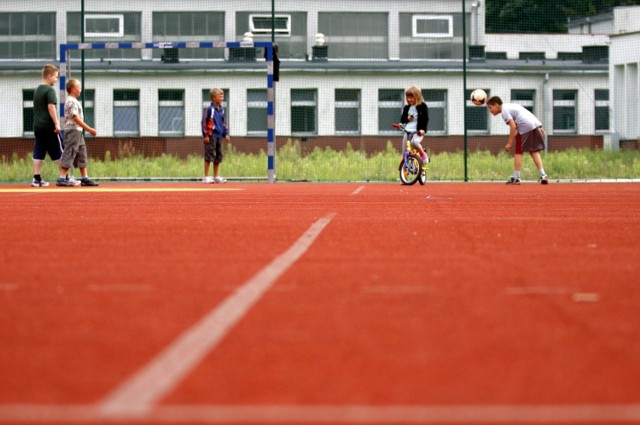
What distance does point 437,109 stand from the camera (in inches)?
1644

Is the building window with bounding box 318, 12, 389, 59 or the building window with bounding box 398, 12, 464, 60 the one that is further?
the building window with bounding box 398, 12, 464, 60

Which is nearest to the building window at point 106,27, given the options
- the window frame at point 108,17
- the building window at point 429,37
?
the window frame at point 108,17

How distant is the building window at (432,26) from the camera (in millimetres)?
A: 47750

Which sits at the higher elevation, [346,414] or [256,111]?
[256,111]

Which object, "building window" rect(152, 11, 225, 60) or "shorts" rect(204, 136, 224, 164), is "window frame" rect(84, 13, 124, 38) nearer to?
"building window" rect(152, 11, 225, 60)

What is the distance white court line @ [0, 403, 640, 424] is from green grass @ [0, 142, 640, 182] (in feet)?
71.7

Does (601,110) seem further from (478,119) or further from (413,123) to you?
(413,123)

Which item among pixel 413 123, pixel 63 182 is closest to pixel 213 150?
pixel 63 182

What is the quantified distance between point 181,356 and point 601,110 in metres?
41.8

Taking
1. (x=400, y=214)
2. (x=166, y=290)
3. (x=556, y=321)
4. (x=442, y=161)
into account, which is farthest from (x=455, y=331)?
(x=442, y=161)

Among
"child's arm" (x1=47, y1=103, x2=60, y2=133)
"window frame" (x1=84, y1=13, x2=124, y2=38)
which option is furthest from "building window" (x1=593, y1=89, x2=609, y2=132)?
"child's arm" (x1=47, y1=103, x2=60, y2=133)

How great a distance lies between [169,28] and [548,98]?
43.7ft

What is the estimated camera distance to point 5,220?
440 inches

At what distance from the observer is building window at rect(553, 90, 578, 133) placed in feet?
144
